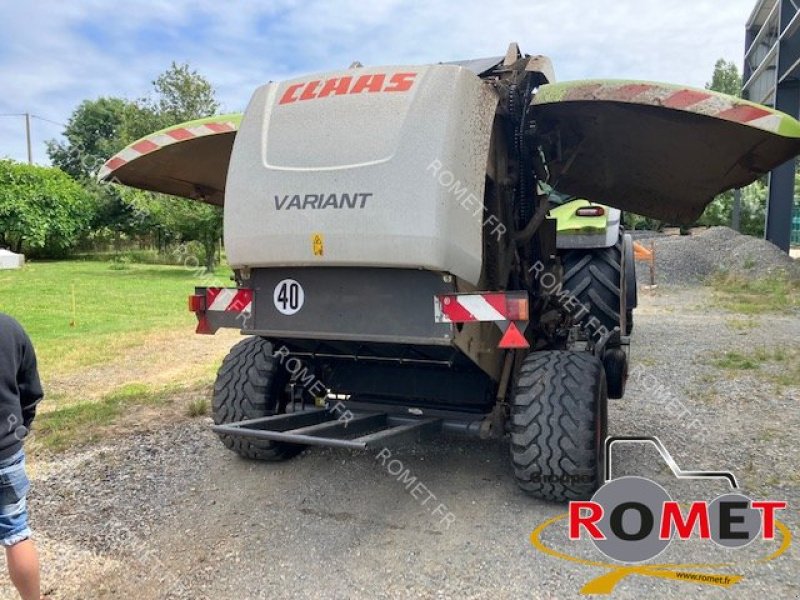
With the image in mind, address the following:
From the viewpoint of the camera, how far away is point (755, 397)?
21.8 feet

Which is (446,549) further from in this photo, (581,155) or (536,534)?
(581,155)

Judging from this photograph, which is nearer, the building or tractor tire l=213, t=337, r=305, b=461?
tractor tire l=213, t=337, r=305, b=461

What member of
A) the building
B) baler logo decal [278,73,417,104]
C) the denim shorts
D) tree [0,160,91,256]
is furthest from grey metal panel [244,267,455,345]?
tree [0,160,91,256]

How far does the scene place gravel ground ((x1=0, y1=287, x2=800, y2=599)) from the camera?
11.1 feet

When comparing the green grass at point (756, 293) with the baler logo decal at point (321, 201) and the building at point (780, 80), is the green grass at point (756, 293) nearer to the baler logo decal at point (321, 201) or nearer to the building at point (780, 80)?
the building at point (780, 80)

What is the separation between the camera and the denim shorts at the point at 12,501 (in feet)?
10.1

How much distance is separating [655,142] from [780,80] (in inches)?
767

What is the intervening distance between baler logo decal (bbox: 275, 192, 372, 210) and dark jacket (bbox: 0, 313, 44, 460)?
4.72 ft

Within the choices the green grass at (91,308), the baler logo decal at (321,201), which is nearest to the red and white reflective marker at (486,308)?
the baler logo decal at (321,201)

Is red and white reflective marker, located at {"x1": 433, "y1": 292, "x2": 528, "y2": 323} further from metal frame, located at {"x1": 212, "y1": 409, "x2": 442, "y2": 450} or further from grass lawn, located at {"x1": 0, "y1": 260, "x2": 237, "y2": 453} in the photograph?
grass lawn, located at {"x1": 0, "y1": 260, "x2": 237, "y2": 453}

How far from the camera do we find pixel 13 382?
3.10 m

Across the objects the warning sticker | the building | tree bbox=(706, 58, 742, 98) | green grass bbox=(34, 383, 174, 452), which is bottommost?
green grass bbox=(34, 383, 174, 452)

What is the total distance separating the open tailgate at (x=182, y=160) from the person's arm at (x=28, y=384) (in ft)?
6.19

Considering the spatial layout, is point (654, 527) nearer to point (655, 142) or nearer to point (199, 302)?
point (655, 142)
